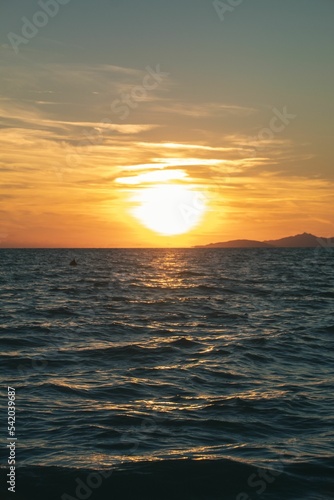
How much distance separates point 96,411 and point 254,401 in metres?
3.88

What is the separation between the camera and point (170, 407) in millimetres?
12992

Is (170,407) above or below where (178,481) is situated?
above

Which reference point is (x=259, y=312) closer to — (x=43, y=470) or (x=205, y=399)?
(x=205, y=399)

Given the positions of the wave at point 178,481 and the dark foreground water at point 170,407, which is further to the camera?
the dark foreground water at point 170,407

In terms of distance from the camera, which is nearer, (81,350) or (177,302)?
(81,350)

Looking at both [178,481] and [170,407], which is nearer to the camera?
[178,481]

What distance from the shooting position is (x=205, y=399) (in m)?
13.7

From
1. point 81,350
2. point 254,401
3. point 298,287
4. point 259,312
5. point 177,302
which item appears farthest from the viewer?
point 298,287

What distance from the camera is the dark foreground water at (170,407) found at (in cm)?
913

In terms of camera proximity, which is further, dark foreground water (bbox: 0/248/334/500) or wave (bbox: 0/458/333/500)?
dark foreground water (bbox: 0/248/334/500)

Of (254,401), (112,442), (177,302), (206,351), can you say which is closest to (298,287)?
(177,302)

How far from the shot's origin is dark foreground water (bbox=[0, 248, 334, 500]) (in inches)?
360

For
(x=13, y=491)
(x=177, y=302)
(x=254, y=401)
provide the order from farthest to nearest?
(x=177, y=302), (x=254, y=401), (x=13, y=491)

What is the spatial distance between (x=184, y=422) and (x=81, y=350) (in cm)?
840
